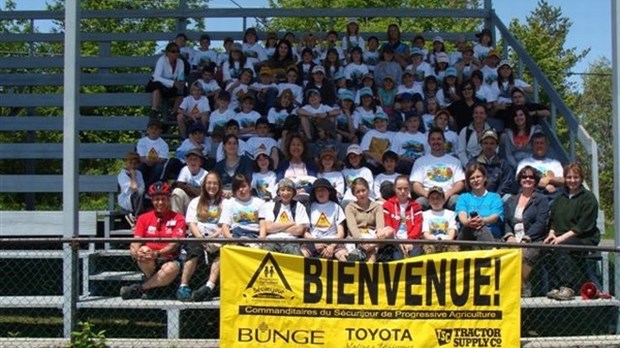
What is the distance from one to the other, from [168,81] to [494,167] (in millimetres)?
5389

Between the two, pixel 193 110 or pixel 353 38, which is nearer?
pixel 193 110

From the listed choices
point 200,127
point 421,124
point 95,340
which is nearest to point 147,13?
point 200,127

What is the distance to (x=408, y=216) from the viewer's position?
8766 millimetres

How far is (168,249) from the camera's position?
26.5 ft

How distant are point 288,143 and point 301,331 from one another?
11.1ft

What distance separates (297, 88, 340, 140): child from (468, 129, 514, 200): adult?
2273 millimetres

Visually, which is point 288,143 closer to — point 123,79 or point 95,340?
point 95,340

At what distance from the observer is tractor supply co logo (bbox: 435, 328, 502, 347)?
712 cm

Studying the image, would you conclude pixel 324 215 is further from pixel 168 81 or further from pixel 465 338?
pixel 168 81

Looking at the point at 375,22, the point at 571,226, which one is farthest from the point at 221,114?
the point at 375,22

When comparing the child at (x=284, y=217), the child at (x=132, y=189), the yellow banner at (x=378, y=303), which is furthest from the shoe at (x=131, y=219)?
the yellow banner at (x=378, y=303)

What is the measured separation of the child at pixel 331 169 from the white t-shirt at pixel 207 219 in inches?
60.1

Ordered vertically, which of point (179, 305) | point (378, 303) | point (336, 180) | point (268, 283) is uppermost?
point (336, 180)

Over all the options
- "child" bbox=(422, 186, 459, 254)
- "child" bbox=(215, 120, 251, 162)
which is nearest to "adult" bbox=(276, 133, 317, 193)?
"child" bbox=(215, 120, 251, 162)
